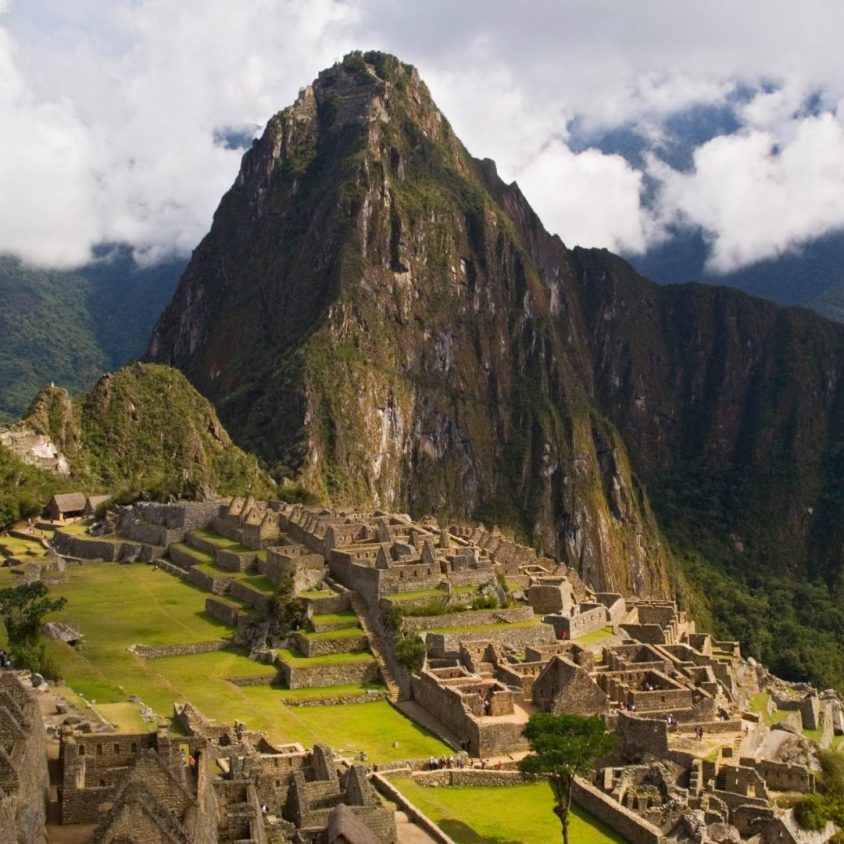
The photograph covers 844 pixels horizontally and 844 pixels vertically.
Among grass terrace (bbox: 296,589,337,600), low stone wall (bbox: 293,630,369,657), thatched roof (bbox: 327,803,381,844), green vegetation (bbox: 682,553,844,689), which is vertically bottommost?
green vegetation (bbox: 682,553,844,689)

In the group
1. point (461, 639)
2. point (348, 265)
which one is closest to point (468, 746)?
point (461, 639)

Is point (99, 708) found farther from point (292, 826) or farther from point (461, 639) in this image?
point (461, 639)

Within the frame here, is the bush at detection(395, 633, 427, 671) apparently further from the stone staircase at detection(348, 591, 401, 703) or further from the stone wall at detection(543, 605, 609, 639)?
the stone wall at detection(543, 605, 609, 639)

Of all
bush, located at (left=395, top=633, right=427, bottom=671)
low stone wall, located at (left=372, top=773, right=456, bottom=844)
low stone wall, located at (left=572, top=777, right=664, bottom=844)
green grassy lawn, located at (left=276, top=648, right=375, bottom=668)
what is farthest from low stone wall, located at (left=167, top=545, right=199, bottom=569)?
low stone wall, located at (left=572, top=777, right=664, bottom=844)

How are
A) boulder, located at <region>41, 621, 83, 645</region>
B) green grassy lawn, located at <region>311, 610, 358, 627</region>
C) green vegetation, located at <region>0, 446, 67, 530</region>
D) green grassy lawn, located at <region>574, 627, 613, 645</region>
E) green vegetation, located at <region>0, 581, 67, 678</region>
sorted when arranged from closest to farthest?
green vegetation, located at <region>0, 581, 67, 678</region>, boulder, located at <region>41, 621, 83, 645</region>, green grassy lawn, located at <region>311, 610, 358, 627</region>, green grassy lawn, located at <region>574, 627, 613, 645</region>, green vegetation, located at <region>0, 446, 67, 530</region>

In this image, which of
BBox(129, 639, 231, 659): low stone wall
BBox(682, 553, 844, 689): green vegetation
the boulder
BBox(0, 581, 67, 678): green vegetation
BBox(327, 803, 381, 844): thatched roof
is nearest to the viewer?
BBox(327, 803, 381, 844): thatched roof

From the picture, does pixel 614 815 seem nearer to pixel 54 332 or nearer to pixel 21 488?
pixel 21 488

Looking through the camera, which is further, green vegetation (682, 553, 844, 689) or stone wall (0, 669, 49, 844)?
green vegetation (682, 553, 844, 689)
